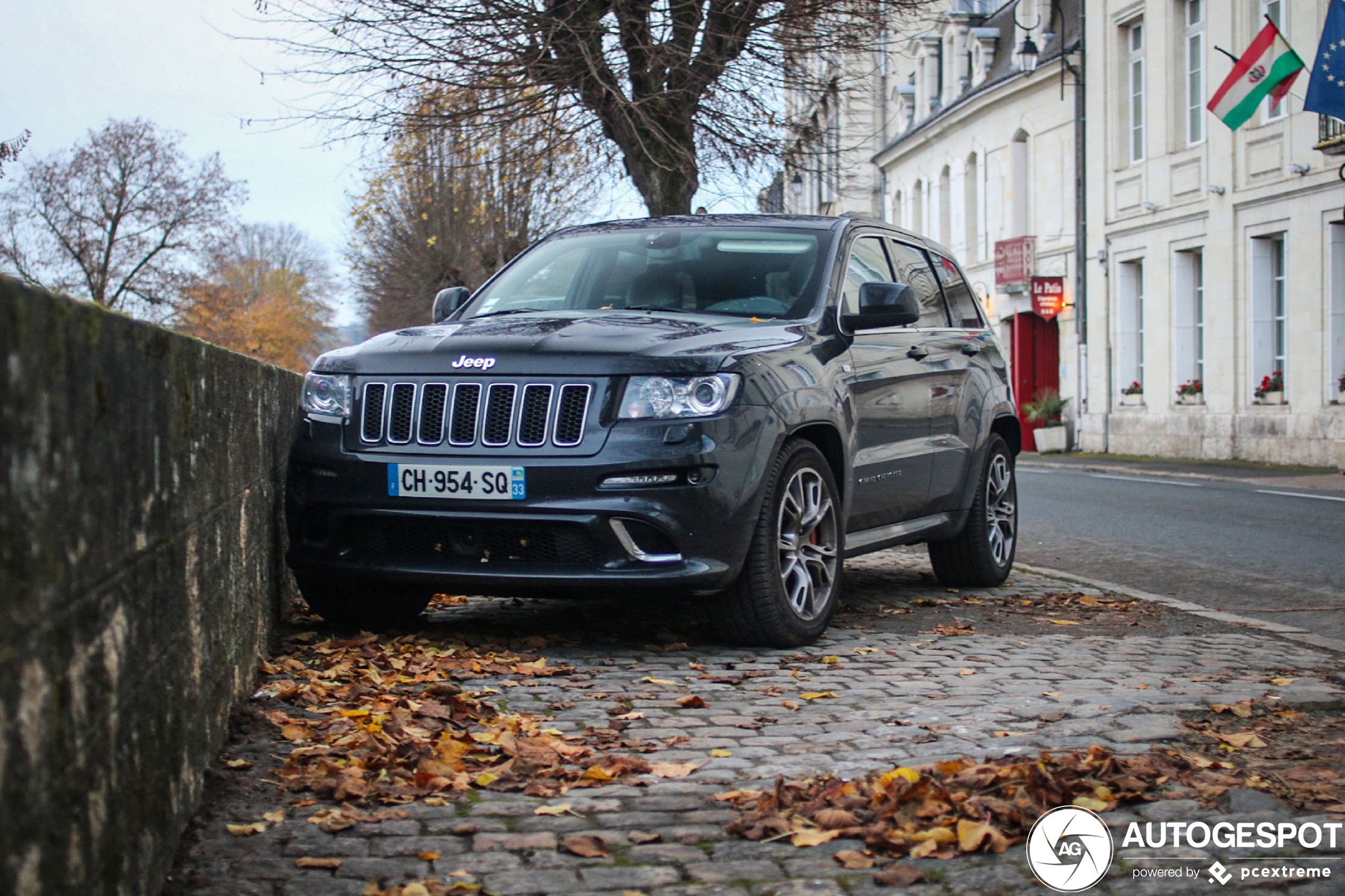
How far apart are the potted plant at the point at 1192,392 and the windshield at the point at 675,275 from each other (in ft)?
78.3

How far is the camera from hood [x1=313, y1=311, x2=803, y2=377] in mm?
5945

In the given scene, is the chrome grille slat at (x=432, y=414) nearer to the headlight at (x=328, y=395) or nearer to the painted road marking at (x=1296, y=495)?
the headlight at (x=328, y=395)

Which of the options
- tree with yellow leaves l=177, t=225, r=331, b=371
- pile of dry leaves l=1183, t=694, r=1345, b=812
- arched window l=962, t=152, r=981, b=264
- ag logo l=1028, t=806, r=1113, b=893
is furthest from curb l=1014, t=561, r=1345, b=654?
tree with yellow leaves l=177, t=225, r=331, b=371

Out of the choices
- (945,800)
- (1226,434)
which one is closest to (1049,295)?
(1226,434)

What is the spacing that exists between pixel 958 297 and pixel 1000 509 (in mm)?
1229

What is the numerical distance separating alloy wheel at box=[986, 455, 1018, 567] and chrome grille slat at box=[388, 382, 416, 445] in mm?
3857

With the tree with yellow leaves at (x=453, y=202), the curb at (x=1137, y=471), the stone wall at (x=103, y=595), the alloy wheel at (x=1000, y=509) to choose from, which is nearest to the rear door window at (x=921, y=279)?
the alloy wheel at (x=1000, y=509)

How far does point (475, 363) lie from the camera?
19.9 feet

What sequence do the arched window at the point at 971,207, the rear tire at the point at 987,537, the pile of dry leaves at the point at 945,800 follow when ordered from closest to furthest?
the pile of dry leaves at the point at 945,800
the rear tire at the point at 987,537
the arched window at the point at 971,207

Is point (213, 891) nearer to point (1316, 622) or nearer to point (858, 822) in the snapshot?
point (858, 822)

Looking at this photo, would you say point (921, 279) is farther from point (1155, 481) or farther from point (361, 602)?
point (1155, 481)

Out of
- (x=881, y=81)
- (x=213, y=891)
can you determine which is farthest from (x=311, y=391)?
(x=881, y=81)

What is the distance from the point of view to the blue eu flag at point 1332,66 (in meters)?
22.3

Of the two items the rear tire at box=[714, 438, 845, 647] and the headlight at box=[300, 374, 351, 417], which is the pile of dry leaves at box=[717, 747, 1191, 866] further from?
the headlight at box=[300, 374, 351, 417]
